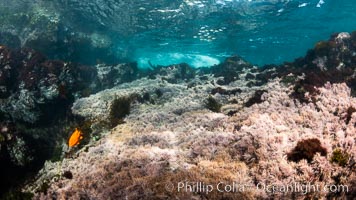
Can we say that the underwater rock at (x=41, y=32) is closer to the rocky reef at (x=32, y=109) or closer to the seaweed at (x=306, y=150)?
the rocky reef at (x=32, y=109)

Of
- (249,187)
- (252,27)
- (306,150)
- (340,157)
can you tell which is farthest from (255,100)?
(252,27)

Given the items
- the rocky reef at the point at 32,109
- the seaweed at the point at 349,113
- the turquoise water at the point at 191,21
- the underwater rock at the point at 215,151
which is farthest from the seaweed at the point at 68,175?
the turquoise water at the point at 191,21

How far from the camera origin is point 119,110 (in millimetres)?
14156

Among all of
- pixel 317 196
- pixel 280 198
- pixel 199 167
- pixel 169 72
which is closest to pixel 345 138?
pixel 317 196

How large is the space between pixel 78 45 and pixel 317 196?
101 ft

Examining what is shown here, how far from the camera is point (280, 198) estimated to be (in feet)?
18.2

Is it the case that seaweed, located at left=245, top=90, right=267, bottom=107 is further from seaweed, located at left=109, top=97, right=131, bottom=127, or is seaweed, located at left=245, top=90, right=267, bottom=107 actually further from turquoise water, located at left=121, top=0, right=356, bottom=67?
turquoise water, located at left=121, top=0, right=356, bottom=67

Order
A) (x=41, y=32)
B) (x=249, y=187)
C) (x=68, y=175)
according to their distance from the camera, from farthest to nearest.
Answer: (x=41, y=32)
(x=68, y=175)
(x=249, y=187)

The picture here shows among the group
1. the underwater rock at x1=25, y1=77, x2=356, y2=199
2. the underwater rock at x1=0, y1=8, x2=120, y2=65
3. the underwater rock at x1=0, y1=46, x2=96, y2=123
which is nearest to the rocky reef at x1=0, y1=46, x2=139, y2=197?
the underwater rock at x1=0, y1=46, x2=96, y2=123

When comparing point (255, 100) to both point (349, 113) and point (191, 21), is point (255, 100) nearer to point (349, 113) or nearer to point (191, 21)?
point (349, 113)

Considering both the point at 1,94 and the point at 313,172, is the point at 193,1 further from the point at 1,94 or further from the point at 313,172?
the point at 313,172

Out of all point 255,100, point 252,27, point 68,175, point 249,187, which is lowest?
point 252,27

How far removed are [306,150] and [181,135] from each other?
4690 millimetres

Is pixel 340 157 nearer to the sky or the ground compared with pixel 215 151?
nearer to the sky
